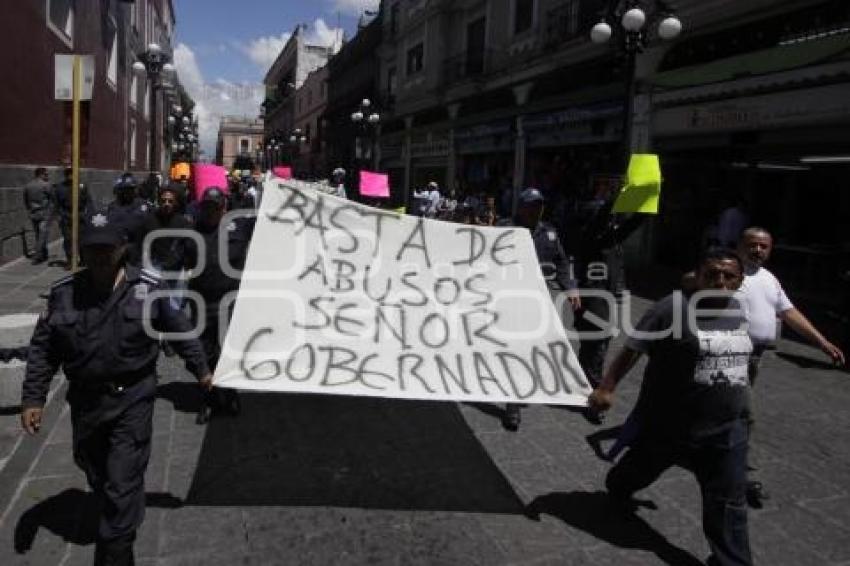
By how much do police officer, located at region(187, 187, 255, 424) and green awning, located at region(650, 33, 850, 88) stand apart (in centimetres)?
1018

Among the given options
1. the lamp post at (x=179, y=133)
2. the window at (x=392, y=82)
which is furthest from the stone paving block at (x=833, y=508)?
the lamp post at (x=179, y=133)

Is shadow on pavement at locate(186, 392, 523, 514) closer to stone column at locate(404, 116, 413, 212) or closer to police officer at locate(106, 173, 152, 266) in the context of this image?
police officer at locate(106, 173, 152, 266)

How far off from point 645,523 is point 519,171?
1973 centimetres

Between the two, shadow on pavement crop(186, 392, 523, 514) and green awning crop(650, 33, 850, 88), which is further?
green awning crop(650, 33, 850, 88)

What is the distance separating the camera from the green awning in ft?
38.6

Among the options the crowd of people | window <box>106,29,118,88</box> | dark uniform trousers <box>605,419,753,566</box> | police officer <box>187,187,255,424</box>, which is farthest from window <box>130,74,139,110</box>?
dark uniform trousers <box>605,419,753,566</box>

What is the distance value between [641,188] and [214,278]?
A: 3224 millimetres

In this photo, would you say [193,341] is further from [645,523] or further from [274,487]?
[645,523]

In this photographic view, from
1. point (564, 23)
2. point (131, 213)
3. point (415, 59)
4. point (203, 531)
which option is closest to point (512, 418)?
point (203, 531)

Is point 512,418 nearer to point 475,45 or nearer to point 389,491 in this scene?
point 389,491

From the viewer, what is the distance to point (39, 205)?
1272 centimetres

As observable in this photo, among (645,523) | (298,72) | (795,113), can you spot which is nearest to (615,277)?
(645,523)

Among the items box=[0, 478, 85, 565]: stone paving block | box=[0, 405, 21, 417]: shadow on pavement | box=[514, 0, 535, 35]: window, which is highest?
box=[514, 0, 535, 35]: window

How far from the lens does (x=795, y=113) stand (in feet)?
41.0
